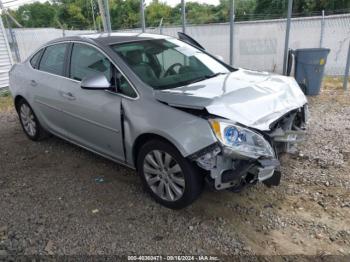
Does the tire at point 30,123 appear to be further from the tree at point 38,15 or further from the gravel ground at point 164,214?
the tree at point 38,15

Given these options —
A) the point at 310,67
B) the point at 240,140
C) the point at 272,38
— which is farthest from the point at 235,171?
the point at 272,38

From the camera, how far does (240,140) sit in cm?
260

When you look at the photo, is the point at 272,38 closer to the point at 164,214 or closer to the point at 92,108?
the point at 92,108

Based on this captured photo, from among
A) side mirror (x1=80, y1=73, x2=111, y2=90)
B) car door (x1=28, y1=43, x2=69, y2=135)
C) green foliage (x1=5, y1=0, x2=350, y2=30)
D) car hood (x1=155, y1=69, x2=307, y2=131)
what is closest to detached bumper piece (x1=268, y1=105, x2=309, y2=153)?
car hood (x1=155, y1=69, x2=307, y2=131)

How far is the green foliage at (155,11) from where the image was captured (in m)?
24.3

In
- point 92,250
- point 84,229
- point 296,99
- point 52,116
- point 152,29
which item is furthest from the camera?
point 152,29

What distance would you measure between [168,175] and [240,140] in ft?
2.49

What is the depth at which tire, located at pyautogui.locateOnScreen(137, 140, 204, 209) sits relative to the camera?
2.73 metres

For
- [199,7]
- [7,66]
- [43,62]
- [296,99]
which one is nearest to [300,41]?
[296,99]

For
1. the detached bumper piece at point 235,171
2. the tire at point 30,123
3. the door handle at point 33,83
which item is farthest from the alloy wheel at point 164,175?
the tire at point 30,123

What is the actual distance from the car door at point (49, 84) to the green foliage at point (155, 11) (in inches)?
538

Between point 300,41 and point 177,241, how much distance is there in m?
8.31

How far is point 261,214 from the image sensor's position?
2.90 meters

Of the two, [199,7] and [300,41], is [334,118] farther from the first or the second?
[199,7]
